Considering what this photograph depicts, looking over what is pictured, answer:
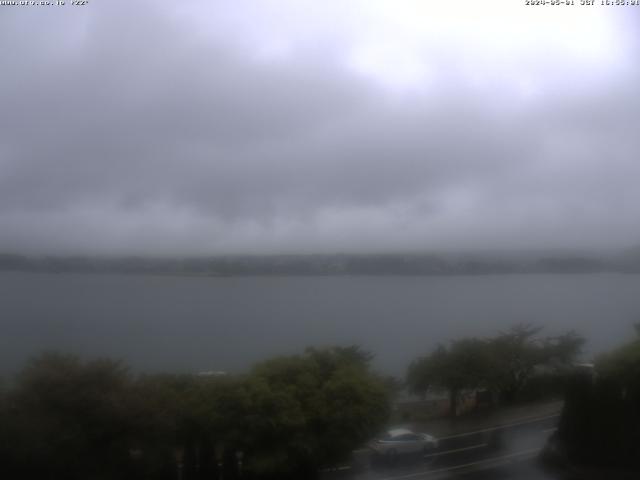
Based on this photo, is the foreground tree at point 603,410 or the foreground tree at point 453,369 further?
the foreground tree at point 603,410

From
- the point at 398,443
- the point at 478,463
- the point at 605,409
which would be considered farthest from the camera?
the point at 605,409

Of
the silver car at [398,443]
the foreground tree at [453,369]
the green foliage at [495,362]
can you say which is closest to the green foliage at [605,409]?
the green foliage at [495,362]

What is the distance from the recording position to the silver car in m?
7.90

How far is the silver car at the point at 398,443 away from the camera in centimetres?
790

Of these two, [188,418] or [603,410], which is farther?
[603,410]

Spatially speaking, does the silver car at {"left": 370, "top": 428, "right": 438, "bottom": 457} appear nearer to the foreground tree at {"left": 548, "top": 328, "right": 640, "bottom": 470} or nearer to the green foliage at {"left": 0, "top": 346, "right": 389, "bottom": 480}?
the green foliage at {"left": 0, "top": 346, "right": 389, "bottom": 480}

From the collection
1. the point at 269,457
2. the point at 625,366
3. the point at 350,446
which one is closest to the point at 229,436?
the point at 269,457

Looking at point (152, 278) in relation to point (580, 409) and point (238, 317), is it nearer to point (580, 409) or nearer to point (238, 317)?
point (238, 317)

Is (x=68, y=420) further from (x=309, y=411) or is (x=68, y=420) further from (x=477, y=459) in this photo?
(x=477, y=459)

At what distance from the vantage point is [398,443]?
7.88m

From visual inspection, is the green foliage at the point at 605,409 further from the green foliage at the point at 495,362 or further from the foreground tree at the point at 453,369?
the foreground tree at the point at 453,369

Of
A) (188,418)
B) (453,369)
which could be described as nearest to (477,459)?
(453,369)

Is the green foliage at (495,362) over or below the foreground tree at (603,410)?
over

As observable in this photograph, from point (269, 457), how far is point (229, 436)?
47 cm
